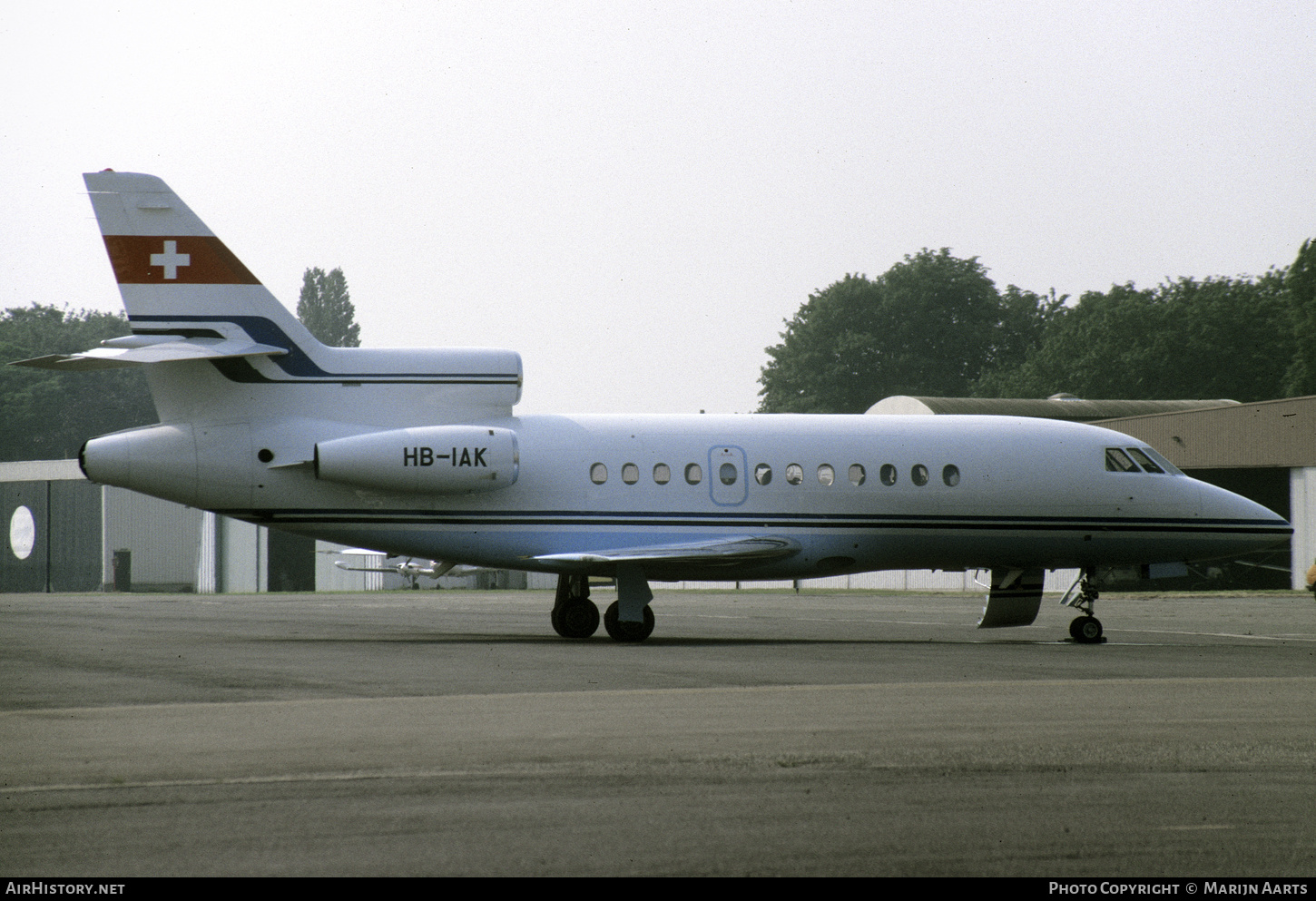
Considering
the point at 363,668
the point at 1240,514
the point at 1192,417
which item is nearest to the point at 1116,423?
the point at 1192,417

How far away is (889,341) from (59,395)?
51.3m

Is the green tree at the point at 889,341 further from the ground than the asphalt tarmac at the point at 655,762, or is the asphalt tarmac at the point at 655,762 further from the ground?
the green tree at the point at 889,341

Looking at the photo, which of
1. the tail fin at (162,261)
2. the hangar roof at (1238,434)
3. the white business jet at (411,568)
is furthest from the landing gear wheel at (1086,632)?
the hangar roof at (1238,434)

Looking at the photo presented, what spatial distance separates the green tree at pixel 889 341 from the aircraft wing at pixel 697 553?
72351mm

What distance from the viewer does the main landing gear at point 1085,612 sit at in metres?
21.1

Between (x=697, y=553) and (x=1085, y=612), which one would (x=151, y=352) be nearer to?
(x=697, y=553)

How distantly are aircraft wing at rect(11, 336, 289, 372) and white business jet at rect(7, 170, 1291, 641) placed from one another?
0.04 meters

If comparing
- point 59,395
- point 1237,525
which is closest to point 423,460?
point 1237,525

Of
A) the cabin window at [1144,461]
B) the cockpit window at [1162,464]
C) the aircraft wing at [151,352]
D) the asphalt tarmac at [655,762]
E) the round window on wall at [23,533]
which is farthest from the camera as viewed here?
the round window on wall at [23,533]

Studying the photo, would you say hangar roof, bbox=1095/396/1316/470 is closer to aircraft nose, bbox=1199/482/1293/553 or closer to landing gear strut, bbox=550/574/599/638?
aircraft nose, bbox=1199/482/1293/553

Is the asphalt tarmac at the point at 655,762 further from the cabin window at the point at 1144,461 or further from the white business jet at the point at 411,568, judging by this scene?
the white business jet at the point at 411,568

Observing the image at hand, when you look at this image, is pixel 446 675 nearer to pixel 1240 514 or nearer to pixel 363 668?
pixel 363 668

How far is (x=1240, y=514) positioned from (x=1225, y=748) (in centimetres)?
1478

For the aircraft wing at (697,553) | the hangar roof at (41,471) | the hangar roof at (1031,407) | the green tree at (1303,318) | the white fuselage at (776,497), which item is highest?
A: the green tree at (1303,318)
